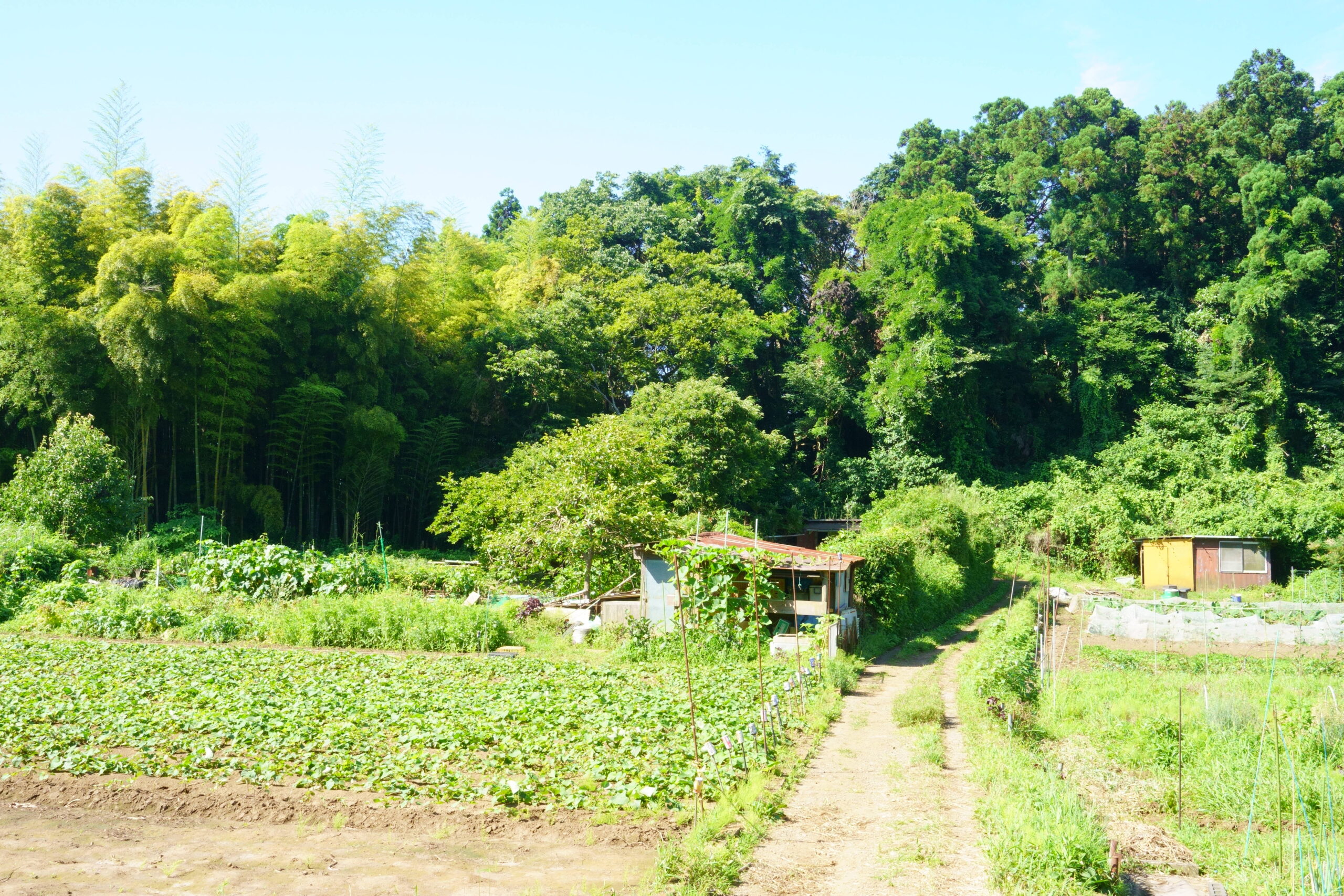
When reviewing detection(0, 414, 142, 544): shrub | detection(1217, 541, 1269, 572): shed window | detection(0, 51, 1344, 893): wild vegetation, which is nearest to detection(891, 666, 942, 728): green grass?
detection(0, 51, 1344, 893): wild vegetation

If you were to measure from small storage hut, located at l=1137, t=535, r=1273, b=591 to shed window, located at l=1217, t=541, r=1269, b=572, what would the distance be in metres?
0.02

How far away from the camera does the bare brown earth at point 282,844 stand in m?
5.39

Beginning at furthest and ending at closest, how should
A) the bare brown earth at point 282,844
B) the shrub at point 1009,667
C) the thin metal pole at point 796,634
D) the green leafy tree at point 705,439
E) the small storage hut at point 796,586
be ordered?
1. the green leafy tree at point 705,439
2. the small storage hut at point 796,586
3. the thin metal pole at point 796,634
4. the shrub at point 1009,667
5. the bare brown earth at point 282,844

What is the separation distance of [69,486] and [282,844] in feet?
58.9

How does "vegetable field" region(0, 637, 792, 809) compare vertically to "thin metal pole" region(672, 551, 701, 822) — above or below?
below

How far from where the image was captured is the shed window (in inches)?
1046

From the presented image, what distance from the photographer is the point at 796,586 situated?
16031 millimetres

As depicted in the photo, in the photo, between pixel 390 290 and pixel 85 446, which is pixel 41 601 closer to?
pixel 85 446

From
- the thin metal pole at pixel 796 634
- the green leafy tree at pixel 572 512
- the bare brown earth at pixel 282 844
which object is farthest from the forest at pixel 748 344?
the bare brown earth at pixel 282 844

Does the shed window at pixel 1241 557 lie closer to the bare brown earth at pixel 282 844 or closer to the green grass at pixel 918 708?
the green grass at pixel 918 708

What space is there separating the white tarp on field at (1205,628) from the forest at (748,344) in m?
8.82

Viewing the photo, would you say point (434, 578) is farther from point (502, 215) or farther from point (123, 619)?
point (502, 215)

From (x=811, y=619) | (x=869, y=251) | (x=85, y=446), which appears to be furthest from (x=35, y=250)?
Result: (x=869, y=251)

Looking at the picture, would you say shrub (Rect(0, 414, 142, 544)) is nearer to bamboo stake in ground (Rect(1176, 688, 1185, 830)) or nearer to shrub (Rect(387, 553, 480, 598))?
shrub (Rect(387, 553, 480, 598))
